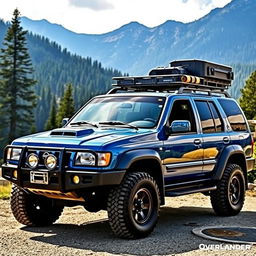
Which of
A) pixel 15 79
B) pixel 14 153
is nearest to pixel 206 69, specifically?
pixel 14 153

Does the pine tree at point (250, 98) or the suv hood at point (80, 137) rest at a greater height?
the pine tree at point (250, 98)

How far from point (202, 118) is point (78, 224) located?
275 centimetres

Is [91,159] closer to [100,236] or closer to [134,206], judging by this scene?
[134,206]

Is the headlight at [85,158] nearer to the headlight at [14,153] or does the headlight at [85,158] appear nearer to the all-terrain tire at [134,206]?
the all-terrain tire at [134,206]

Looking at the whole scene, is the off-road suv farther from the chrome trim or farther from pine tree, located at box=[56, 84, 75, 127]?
pine tree, located at box=[56, 84, 75, 127]

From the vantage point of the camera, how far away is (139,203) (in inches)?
295

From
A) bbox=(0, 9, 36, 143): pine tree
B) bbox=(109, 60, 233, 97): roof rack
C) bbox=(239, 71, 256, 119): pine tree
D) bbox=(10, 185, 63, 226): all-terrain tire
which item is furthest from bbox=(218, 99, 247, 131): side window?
bbox=(239, 71, 256, 119): pine tree

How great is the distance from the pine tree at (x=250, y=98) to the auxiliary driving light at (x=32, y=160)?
200ft

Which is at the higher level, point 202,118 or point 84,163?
point 202,118

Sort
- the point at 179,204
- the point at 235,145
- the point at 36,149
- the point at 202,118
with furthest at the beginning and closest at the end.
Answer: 1. the point at 179,204
2. the point at 235,145
3. the point at 202,118
4. the point at 36,149

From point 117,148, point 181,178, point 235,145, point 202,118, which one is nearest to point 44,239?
point 117,148

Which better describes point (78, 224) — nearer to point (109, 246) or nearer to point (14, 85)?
point (109, 246)

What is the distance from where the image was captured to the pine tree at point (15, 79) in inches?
2340

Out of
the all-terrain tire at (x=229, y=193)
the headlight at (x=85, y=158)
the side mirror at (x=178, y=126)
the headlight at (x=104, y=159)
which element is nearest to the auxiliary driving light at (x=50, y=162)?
the headlight at (x=85, y=158)
